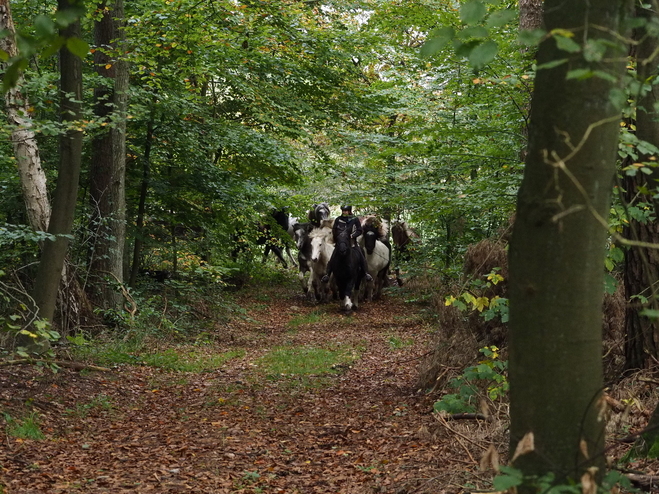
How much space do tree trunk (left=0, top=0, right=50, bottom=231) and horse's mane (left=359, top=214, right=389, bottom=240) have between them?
10537mm

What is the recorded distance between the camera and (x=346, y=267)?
17.4 meters

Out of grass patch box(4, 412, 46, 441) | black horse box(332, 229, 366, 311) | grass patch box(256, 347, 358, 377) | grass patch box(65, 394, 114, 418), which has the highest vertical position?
black horse box(332, 229, 366, 311)

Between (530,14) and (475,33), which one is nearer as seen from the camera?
(475,33)

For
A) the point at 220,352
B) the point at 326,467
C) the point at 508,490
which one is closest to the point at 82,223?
the point at 220,352

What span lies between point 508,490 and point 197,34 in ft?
34.6

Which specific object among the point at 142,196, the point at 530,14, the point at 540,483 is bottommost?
the point at 540,483

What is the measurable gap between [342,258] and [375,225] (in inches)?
91.6

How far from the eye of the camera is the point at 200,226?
1573 cm

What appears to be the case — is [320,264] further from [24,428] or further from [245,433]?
[24,428]

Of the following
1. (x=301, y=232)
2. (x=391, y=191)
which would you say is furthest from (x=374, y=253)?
(x=391, y=191)

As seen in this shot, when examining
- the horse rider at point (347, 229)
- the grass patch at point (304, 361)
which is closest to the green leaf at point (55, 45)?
the grass patch at point (304, 361)

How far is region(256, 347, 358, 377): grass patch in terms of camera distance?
10.0 metres

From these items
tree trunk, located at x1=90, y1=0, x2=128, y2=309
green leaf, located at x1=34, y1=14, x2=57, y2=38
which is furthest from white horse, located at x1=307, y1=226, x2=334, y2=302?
green leaf, located at x1=34, y1=14, x2=57, y2=38

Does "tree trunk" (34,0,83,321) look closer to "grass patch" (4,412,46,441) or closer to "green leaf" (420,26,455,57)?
"grass patch" (4,412,46,441)
